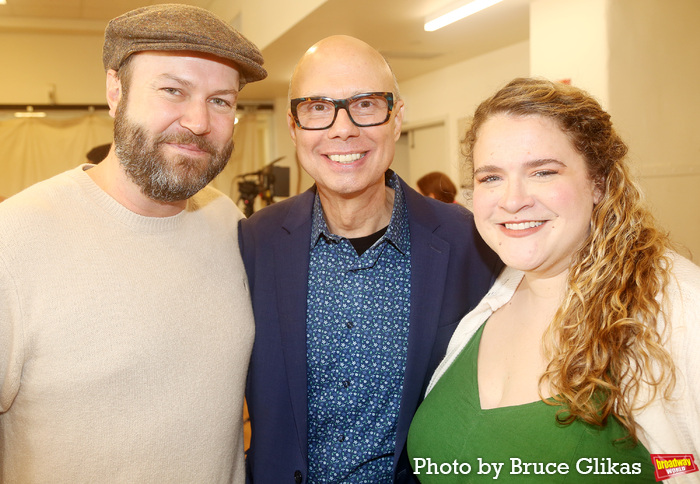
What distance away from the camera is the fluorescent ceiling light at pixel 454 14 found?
14.3 feet

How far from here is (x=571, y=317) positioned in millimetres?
1266

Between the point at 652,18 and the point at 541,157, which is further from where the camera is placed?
the point at 652,18

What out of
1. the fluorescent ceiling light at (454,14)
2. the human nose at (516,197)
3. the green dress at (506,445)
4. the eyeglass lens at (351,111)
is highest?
the fluorescent ceiling light at (454,14)

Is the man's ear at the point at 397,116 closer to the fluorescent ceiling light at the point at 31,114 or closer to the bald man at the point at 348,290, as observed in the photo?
the bald man at the point at 348,290

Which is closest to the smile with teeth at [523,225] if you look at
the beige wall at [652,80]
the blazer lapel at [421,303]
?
the blazer lapel at [421,303]

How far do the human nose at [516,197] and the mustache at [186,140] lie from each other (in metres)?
0.83

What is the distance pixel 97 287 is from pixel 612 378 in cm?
123

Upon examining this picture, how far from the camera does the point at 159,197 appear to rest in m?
1.48

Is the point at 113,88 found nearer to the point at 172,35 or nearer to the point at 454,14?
the point at 172,35

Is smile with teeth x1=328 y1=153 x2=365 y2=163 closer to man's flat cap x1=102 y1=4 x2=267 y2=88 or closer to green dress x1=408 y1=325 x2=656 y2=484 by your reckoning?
man's flat cap x1=102 y1=4 x2=267 y2=88

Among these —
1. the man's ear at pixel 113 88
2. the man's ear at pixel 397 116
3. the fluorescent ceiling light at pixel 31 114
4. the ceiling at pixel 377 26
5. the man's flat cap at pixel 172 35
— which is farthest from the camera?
the fluorescent ceiling light at pixel 31 114

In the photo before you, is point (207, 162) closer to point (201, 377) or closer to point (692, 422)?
point (201, 377)

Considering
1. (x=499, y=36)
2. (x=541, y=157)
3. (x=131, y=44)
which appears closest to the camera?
(x=541, y=157)

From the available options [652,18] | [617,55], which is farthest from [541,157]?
[652,18]
